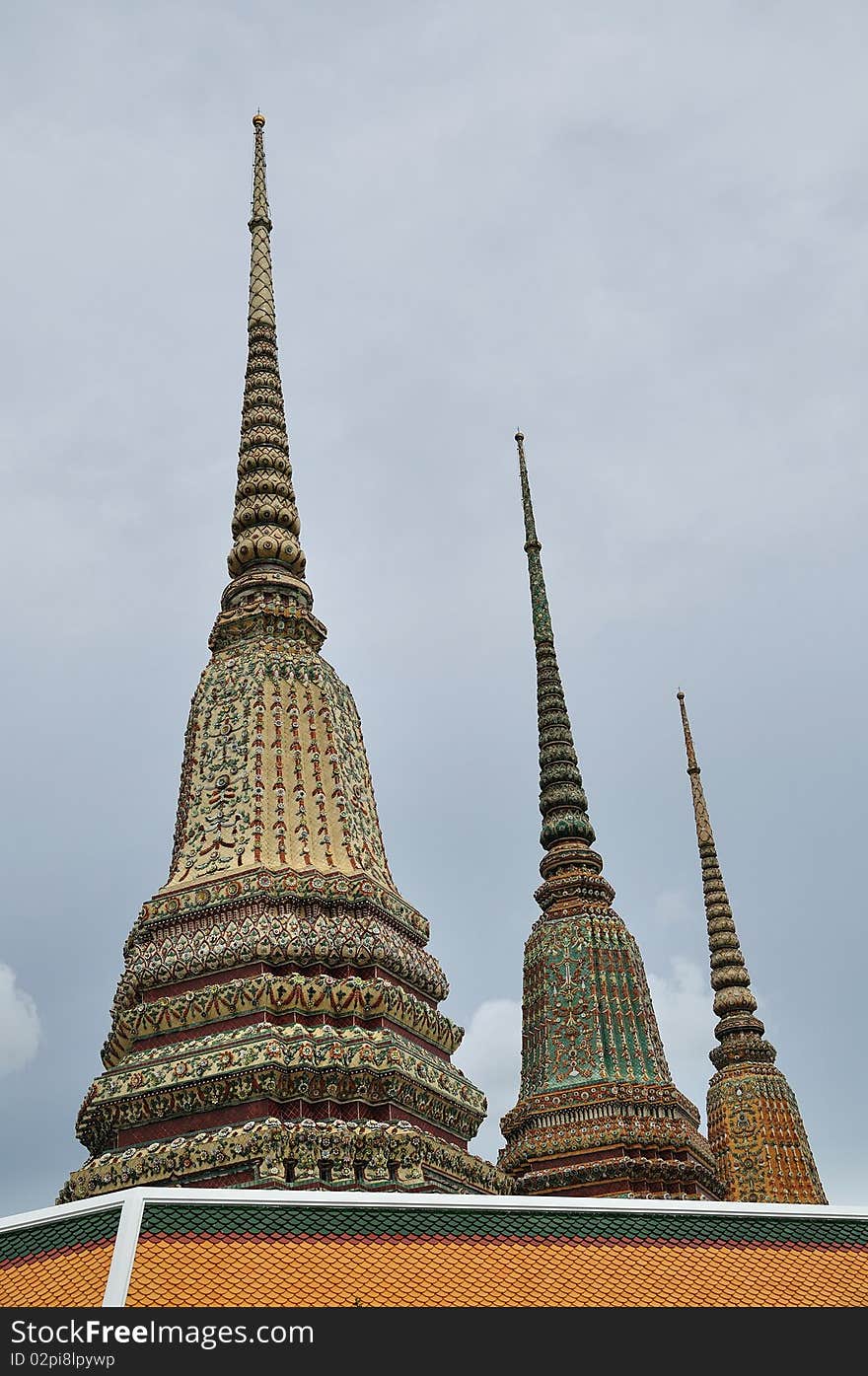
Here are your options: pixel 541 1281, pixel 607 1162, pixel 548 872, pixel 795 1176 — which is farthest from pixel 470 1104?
pixel 795 1176

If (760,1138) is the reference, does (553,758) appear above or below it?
above

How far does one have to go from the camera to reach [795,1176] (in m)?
24.4

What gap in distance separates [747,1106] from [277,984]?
1610 centimetres

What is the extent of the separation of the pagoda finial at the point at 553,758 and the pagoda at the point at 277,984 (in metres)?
8.16

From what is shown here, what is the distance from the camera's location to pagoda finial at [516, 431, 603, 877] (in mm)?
22641

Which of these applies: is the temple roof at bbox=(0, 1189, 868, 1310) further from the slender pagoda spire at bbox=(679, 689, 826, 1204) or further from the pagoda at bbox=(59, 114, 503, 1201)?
the slender pagoda spire at bbox=(679, 689, 826, 1204)

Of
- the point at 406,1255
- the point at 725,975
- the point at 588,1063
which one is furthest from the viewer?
the point at 725,975

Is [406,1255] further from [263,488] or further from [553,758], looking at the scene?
[553,758]

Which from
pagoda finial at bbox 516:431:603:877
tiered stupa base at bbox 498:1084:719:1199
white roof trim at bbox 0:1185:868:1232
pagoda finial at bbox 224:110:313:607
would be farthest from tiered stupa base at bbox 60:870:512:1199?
pagoda finial at bbox 516:431:603:877

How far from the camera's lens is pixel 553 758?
23.5 meters

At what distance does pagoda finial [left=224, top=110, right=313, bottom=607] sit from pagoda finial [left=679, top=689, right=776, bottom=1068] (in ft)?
50.3

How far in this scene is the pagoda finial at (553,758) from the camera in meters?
22.6

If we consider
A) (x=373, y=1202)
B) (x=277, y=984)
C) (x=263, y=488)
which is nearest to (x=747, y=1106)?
(x=263, y=488)

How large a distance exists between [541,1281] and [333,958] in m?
3.72
